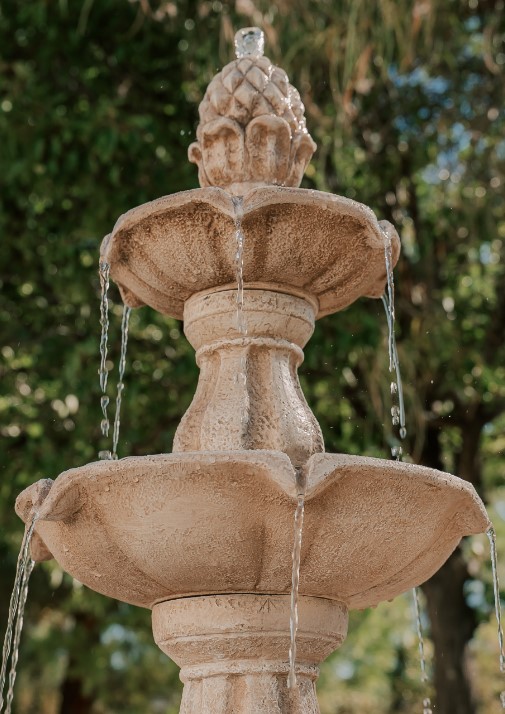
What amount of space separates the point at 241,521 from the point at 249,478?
6.7 inches

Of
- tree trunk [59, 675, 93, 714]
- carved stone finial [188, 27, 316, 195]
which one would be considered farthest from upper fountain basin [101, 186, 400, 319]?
tree trunk [59, 675, 93, 714]

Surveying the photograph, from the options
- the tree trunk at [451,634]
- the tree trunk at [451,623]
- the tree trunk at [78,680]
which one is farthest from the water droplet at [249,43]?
the tree trunk at [78,680]

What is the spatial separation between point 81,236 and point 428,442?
3.15 meters

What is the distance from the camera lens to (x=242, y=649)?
3254mm

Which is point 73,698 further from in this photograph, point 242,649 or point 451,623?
point 242,649

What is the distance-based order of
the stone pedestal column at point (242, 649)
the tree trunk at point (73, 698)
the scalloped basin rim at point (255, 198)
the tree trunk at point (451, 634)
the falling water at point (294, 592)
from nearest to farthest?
the falling water at point (294, 592), the stone pedestal column at point (242, 649), the scalloped basin rim at point (255, 198), the tree trunk at point (451, 634), the tree trunk at point (73, 698)

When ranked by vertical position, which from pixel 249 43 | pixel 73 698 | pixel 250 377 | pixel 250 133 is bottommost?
pixel 250 377

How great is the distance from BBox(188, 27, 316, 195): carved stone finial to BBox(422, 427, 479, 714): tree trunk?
4.69 metres

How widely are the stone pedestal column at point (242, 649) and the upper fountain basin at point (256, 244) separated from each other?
1.12 meters

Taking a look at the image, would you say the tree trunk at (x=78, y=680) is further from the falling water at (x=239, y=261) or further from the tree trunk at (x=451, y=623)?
the falling water at (x=239, y=261)

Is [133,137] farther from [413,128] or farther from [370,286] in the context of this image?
[370,286]

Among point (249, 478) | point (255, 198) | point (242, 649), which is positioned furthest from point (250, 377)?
point (242, 649)

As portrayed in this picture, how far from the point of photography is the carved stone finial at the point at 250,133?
3.86 meters

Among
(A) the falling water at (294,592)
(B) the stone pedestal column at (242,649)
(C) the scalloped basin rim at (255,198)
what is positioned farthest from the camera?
(C) the scalloped basin rim at (255,198)
